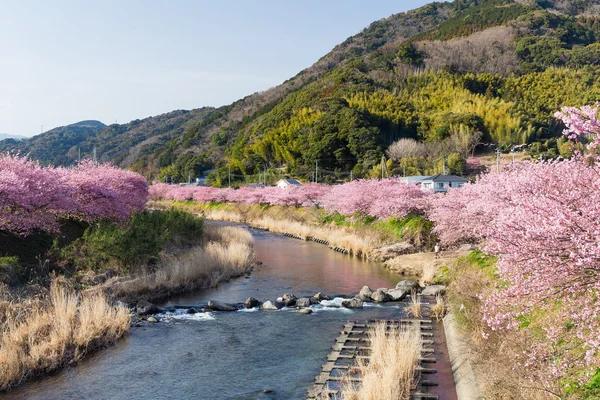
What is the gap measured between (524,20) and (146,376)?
17916 centimetres

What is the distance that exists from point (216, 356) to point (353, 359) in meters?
4.21

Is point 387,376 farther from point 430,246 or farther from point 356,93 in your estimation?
point 356,93

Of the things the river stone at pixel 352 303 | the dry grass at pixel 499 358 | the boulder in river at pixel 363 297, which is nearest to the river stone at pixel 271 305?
the river stone at pixel 352 303

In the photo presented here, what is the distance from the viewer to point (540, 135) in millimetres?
90500

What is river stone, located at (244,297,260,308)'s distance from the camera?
19.6 metres

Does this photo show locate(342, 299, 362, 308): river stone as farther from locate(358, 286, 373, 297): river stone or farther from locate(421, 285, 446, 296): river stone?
locate(421, 285, 446, 296): river stone

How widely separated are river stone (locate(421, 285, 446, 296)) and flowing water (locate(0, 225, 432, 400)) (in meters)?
2.25

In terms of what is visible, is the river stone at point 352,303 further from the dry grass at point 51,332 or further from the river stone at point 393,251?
the river stone at point 393,251

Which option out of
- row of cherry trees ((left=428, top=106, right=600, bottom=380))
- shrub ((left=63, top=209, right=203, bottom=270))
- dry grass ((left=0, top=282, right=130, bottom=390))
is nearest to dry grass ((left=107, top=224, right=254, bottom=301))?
shrub ((left=63, top=209, right=203, bottom=270))

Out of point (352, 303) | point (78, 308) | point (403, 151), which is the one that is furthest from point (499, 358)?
point (403, 151)

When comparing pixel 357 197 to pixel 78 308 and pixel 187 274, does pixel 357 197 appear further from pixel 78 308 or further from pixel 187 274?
pixel 78 308

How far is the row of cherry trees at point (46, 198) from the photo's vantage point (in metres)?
19.1

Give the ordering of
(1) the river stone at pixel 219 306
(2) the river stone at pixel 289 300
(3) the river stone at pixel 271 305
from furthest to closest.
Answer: (2) the river stone at pixel 289 300, (3) the river stone at pixel 271 305, (1) the river stone at pixel 219 306

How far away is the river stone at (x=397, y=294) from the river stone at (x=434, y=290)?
3.02ft
